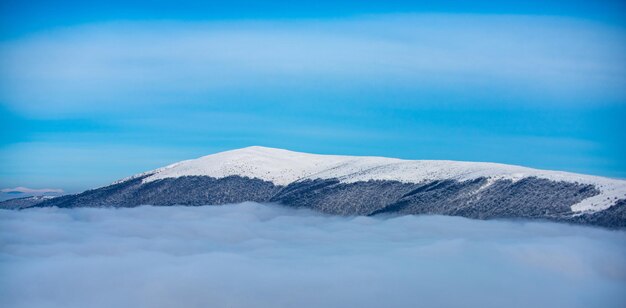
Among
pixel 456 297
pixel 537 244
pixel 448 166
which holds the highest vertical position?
pixel 448 166

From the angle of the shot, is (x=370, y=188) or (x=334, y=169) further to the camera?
(x=334, y=169)

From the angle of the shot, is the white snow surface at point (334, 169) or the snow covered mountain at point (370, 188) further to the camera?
the white snow surface at point (334, 169)

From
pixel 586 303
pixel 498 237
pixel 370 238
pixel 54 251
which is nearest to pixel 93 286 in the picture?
pixel 54 251

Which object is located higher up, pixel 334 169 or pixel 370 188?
pixel 334 169

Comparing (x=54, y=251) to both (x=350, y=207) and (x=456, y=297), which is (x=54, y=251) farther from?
(x=456, y=297)
